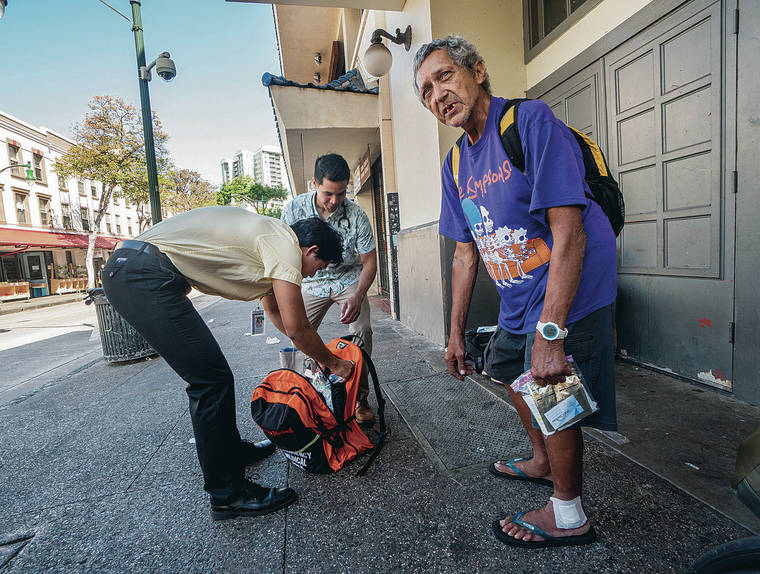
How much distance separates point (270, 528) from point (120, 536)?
71 centimetres

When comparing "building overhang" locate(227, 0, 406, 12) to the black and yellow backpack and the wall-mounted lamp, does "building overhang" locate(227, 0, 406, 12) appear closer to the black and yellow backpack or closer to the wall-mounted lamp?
the wall-mounted lamp

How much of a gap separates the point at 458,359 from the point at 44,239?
1159 inches

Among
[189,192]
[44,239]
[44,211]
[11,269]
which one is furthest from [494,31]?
[189,192]

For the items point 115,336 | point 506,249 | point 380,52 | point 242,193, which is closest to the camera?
point 506,249

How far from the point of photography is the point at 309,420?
6.81 feet

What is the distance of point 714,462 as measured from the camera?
6.72 ft

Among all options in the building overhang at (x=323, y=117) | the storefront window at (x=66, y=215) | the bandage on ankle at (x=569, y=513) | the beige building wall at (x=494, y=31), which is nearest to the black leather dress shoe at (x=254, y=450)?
the bandage on ankle at (x=569, y=513)

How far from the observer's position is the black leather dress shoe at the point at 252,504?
6.28ft

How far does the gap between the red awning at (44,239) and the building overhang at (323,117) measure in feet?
68.2

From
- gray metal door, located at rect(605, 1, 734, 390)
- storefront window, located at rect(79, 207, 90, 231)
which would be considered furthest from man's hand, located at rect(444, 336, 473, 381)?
storefront window, located at rect(79, 207, 90, 231)

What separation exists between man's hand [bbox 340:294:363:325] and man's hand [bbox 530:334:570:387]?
1639mm

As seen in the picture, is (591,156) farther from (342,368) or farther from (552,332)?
(342,368)

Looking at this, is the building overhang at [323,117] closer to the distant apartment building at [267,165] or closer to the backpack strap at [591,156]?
the backpack strap at [591,156]

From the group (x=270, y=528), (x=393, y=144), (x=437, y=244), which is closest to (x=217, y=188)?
(x=393, y=144)
